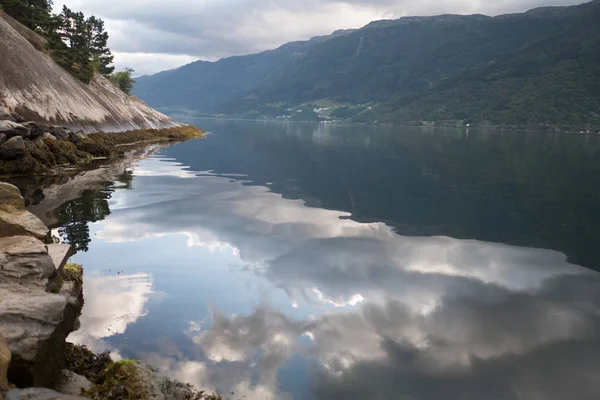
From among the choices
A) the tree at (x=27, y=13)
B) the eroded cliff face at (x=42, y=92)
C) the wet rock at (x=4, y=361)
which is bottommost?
the wet rock at (x=4, y=361)

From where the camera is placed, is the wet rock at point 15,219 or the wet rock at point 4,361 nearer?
the wet rock at point 4,361

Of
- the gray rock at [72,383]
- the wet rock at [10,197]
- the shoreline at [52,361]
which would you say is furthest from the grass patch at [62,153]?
the gray rock at [72,383]

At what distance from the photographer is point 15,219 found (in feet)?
44.0

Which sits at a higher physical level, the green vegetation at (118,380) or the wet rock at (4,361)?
the wet rock at (4,361)

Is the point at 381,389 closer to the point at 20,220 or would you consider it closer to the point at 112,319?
the point at 112,319

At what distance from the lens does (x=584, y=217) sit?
27.2 meters

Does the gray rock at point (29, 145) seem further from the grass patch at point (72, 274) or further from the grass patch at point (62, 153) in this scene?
the grass patch at point (72, 274)

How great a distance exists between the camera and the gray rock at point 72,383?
316 inches

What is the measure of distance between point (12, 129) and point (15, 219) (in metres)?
26.4

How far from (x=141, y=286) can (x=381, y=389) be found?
8.56m

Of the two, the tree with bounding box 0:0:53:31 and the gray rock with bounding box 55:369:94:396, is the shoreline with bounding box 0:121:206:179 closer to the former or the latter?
the tree with bounding box 0:0:53:31

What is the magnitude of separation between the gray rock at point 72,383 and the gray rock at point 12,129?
105 ft

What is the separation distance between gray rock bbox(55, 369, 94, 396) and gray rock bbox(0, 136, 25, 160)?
30210 millimetres

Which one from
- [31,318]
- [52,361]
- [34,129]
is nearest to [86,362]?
[52,361]
